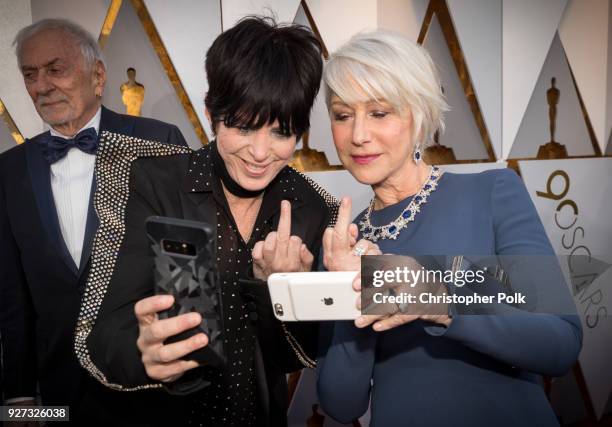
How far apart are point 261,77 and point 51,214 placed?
1.09 metres

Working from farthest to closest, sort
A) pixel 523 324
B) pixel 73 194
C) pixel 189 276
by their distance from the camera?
pixel 73 194, pixel 523 324, pixel 189 276

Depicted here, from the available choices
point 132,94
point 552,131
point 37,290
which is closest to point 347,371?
point 37,290

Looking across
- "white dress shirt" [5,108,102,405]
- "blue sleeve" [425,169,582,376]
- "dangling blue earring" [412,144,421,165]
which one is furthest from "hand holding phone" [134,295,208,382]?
"white dress shirt" [5,108,102,405]

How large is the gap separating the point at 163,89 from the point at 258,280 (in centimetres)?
182

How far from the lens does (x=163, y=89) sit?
8.93ft

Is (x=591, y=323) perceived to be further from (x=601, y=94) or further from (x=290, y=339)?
(x=290, y=339)

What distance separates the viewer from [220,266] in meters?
1.30

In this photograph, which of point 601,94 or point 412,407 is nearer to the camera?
Answer: point 412,407

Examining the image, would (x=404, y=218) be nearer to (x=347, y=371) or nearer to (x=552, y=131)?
(x=347, y=371)

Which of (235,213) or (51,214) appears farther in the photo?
(51,214)

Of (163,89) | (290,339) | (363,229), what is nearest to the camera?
(290,339)

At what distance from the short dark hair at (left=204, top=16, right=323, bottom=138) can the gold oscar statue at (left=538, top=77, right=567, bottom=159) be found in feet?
8.07

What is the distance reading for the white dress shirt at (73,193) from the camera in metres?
1.94

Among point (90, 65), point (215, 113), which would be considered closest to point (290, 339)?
point (215, 113)
